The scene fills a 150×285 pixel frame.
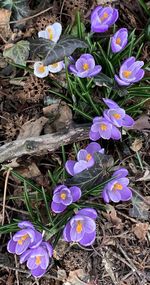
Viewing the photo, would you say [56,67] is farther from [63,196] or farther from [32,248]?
[32,248]

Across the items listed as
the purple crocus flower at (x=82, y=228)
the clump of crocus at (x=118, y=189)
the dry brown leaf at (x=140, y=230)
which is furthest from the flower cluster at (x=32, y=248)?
the dry brown leaf at (x=140, y=230)

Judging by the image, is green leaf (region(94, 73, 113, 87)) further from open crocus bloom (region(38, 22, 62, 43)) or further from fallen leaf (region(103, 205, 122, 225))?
fallen leaf (region(103, 205, 122, 225))

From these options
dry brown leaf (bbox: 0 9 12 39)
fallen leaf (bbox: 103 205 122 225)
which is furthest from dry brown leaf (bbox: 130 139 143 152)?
dry brown leaf (bbox: 0 9 12 39)

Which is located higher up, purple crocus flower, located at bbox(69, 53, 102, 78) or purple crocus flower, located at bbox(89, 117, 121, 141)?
purple crocus flower, located at bbox(69, 53, 102, 78)

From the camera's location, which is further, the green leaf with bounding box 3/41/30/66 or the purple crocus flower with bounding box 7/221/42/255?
the green leaf with bounding box 3/41/30/66

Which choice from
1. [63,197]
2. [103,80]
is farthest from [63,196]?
[103,80]

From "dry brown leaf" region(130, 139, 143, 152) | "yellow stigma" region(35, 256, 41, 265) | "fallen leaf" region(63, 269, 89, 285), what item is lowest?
"fallen leaf" region(63, 269, 89, 285)

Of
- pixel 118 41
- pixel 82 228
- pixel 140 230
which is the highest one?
pixel 118 41
